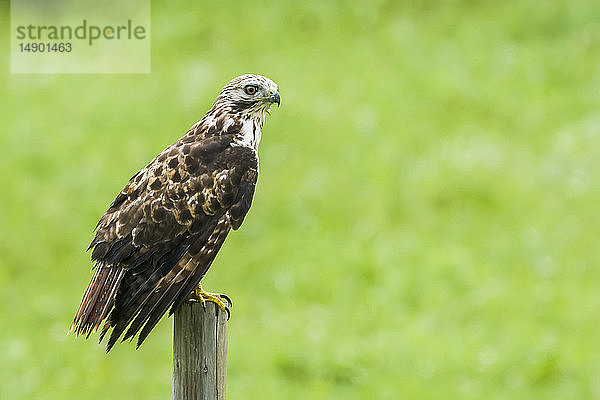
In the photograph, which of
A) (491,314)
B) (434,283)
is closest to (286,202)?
(434,283)

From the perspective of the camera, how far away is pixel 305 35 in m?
17.6

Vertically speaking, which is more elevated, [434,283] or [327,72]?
[327,72]

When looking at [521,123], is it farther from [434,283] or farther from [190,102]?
[190,102]

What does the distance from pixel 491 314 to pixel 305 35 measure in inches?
317

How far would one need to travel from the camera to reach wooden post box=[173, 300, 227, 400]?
14.7ft

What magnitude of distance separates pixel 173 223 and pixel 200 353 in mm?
764

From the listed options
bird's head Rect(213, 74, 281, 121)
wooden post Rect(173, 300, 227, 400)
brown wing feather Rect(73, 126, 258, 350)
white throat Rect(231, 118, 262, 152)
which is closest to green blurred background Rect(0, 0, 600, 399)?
white throat Rect(231, 118, 262, 152)

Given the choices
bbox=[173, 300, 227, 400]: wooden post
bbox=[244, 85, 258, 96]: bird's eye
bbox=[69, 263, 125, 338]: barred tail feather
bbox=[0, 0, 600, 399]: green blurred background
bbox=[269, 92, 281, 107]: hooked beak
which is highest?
bbox=[0, 0, 600, 399]: green blurred background

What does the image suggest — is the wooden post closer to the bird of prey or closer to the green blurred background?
the bird of prey

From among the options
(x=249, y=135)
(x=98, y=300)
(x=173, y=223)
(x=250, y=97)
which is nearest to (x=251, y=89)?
(x=250, y=97)

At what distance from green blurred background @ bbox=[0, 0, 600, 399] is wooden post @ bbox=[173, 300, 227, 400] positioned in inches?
226

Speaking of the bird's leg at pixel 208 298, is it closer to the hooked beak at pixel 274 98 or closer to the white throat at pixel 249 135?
the white throat at pixel 249 135

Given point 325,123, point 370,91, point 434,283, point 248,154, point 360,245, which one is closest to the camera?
point 248,154

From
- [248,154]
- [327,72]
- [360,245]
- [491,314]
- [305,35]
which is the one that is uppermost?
[305,35]
